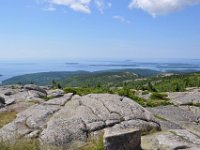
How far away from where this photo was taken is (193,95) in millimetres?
52469

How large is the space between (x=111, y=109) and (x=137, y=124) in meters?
2.36

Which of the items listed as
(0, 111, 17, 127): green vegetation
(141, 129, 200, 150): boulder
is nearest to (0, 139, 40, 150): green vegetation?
(141, 129, 200, 150): boulder

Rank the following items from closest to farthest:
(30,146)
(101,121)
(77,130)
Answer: (30,146) → (77,130) → (101,121)

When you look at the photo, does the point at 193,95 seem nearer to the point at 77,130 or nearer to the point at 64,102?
the point at 64,102

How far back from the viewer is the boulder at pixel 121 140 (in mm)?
14141

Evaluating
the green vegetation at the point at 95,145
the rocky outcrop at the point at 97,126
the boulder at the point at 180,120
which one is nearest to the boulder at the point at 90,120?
the rocky outcrop at the point at 97,126

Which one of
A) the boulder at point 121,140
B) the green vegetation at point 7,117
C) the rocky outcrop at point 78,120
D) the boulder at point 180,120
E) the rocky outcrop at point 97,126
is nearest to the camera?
the boulder at point 121,140

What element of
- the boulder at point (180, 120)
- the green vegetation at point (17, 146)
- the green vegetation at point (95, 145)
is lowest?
the boulder at point (180, 120)

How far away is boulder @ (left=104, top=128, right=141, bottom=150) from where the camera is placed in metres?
14.1

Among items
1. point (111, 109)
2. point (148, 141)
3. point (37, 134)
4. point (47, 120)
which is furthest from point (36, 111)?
point (148, 141)

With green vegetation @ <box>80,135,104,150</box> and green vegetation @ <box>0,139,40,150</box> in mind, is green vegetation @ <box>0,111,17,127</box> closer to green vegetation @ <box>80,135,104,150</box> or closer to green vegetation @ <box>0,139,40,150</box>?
green vegetation @ <box>80,135,104,150</box>

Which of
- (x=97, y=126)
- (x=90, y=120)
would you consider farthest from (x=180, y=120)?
(x=97, y=126)

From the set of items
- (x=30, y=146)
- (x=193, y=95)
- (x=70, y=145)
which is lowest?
(x=193, y=95)

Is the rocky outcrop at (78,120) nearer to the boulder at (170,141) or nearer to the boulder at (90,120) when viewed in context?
the boulder at (90,120)
